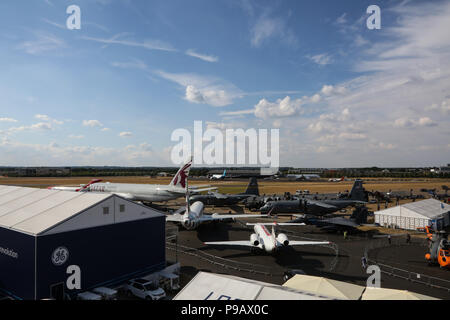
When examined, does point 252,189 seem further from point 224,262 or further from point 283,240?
point 224,262

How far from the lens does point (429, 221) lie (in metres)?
41.9

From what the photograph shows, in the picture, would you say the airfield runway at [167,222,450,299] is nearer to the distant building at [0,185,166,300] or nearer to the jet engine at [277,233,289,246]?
the jet engine at [277,233,289,246]

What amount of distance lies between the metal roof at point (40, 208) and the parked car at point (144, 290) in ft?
22.4

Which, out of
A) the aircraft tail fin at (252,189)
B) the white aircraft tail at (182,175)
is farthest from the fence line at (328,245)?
the aircraft tail fin at (252,189)

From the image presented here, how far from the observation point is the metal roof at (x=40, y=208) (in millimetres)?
18859

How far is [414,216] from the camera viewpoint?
43.4m

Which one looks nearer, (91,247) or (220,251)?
(91,247)

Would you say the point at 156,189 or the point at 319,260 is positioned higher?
the point at 156,189

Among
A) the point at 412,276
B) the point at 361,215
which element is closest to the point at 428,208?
the point at 361,215

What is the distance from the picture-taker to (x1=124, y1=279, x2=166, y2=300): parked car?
63.1ft

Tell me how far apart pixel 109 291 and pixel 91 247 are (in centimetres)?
341

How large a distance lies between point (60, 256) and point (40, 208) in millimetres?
5520
